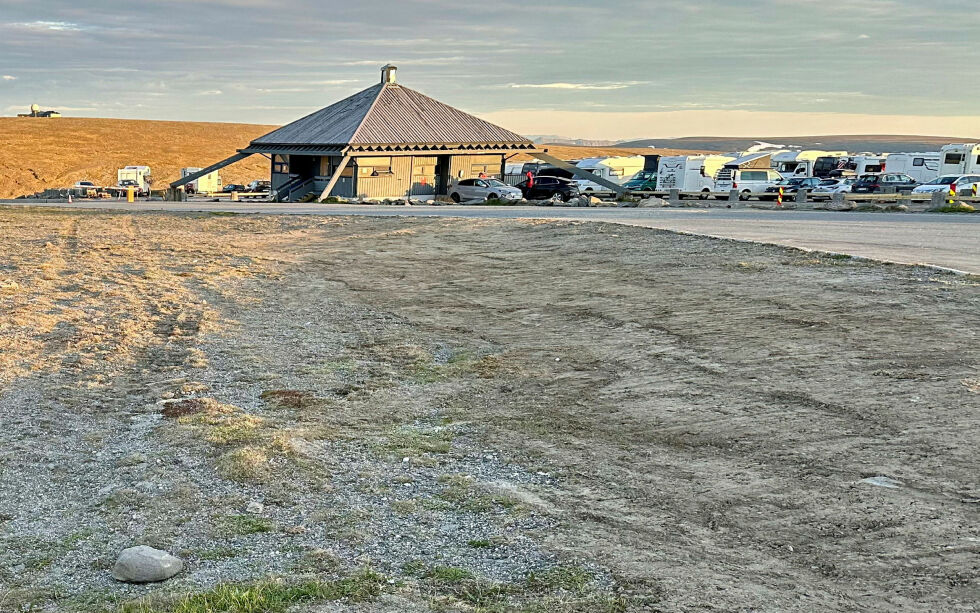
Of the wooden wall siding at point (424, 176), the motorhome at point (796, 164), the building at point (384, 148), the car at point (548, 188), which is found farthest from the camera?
the motorhome at point (796, 164)

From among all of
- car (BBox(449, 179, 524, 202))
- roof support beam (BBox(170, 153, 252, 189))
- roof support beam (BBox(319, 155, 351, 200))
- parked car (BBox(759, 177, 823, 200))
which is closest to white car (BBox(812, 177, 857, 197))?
parked car (BBox(759, 177, 823, 200))

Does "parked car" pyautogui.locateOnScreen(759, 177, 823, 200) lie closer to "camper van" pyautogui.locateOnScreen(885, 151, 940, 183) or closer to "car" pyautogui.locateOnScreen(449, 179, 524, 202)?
"camper van" pyautogui.locateOnScreen(885, 151, 940, 183)

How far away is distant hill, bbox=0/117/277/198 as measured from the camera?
7512cm

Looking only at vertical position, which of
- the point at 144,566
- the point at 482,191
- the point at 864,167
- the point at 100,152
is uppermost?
the point at 100,152

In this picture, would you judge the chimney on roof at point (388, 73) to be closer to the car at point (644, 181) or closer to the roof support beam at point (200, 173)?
the roof support beam at point (200, 173)

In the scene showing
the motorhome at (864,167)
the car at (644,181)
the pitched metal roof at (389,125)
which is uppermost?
the pitched metal roof at (389,125)

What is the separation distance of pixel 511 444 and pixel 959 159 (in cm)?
4907

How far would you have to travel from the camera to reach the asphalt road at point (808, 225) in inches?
701

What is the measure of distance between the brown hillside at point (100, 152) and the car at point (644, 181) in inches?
265

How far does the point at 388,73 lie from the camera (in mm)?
49781

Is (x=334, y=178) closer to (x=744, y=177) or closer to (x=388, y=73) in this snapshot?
(x=388, y=73)

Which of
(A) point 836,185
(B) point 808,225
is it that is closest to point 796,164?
(A) point 836,185

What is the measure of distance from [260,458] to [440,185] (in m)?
39.5

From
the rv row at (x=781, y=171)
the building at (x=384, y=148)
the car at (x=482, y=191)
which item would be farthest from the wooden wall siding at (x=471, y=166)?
the rv row at (x=781, y=171)
